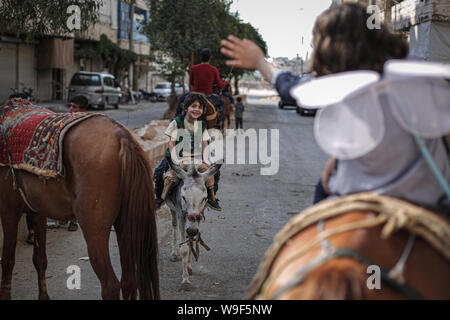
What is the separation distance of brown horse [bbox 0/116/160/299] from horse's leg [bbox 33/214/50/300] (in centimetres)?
80

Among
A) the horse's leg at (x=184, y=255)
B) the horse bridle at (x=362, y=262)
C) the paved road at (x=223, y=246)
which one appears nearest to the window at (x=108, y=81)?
the paved road at (x=223, y=246)

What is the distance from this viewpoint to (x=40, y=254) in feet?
16.0

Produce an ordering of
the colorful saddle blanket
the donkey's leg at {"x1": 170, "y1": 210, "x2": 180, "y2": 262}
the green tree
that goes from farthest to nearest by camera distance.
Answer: the green tree
the donkey's leg at {"x1": 170, "y1": 210, "x2": 180, "y2": 262}
the colorful saddle blanket

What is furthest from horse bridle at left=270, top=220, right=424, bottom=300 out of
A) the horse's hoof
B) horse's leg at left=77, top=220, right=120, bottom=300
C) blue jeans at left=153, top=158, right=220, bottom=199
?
blue jeans at left=153, top=158, right=220, bottom=199

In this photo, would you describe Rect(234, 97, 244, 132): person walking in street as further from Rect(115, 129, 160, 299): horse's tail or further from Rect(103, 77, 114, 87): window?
Rect(115, 129, 160, 299): horse's tail

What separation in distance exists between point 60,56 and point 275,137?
16108 millimetres

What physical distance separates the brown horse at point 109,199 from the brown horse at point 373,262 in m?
2.33

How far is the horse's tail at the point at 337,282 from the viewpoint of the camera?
1728mm

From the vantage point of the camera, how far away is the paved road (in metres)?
5.14

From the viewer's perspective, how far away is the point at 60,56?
102 ft

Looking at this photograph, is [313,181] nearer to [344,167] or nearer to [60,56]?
[344,167]

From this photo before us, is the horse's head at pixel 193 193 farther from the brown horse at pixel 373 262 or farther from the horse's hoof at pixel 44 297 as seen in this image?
the brown horse at pixel 373 262

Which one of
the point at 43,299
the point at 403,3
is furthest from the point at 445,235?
the point at 403,3

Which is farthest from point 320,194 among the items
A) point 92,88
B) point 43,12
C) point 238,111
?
point 92,88
